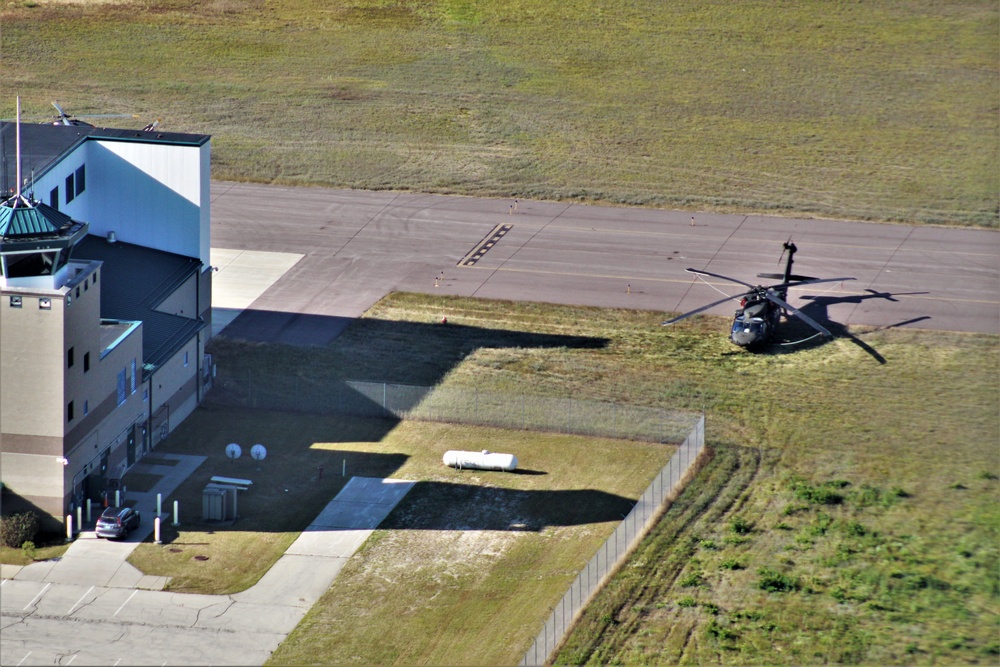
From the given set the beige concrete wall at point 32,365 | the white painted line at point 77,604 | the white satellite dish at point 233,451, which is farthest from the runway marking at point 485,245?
the white painted line at point 77,604

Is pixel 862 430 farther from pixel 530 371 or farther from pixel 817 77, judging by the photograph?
pixel 817 77

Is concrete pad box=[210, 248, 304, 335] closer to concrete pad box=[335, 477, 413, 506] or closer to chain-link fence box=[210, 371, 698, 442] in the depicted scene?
chain-link fence box=[210, 371, 698, 442]

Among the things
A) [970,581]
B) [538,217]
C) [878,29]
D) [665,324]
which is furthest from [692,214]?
[970,581]

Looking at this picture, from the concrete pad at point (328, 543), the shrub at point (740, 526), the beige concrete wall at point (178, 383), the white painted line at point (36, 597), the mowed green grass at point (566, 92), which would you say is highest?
the mowed green grass at point (566, 92)

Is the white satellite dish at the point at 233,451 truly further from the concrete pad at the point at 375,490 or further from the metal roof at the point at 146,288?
the concrete pad at the point at 375,490

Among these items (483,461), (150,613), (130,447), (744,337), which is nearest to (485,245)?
(744,337)

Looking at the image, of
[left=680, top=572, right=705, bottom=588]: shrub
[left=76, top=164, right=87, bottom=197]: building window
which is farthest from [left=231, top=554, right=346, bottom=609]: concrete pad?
[left=76, top=164, right=87, bottom=197]: building window

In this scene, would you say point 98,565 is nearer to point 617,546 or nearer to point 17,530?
point 17,530
